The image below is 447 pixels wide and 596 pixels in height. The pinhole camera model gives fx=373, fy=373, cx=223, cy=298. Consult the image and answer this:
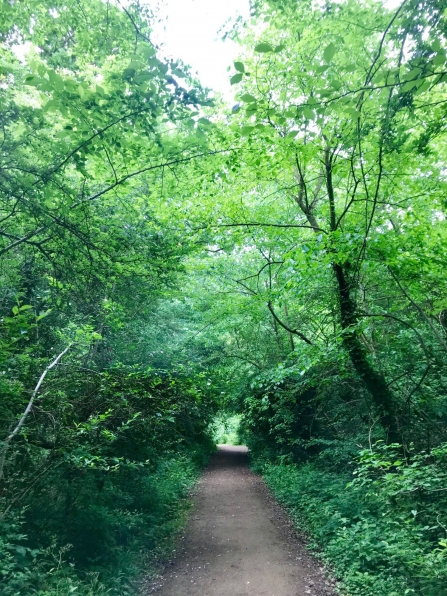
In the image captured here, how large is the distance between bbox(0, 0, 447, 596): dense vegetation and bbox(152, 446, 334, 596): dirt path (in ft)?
1.69

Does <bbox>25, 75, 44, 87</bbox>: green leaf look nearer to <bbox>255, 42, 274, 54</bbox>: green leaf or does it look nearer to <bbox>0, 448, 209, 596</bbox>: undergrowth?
<bbox>255, 42, 274, 54</bbox>: green leaf

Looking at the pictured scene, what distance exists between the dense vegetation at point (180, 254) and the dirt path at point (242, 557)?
0.51 meters

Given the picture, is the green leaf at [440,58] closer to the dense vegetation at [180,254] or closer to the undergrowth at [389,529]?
the dense vegetation at [180,254]

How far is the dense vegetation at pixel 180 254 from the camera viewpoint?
338 centimetres

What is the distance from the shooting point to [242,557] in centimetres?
635

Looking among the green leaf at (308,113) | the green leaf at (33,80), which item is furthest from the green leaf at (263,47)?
the green leaf at (33,80)

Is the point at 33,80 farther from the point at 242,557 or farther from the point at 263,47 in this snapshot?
the point at 242,557

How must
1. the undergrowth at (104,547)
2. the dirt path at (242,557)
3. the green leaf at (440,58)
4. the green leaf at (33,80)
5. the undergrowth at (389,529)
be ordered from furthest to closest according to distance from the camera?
the dirt path at (242,557) < the undergrowth at (389,529) < the undergrowth at (104,547) < the green leaf at (33,80) < the green leaf at (440,58)

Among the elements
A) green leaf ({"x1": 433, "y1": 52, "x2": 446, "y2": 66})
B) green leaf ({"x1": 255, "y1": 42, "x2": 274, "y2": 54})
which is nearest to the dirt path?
green leaf ({"x1": 433, "y1": 52, "x2": 446, "y2": 66})

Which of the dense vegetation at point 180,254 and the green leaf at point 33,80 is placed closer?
the green leaf at point 33,80

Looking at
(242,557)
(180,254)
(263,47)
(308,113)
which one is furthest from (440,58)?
(242,557)

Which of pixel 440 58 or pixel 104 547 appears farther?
pixel 104 547

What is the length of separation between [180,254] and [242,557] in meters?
5.23

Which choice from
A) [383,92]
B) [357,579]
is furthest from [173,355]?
[383,92]
